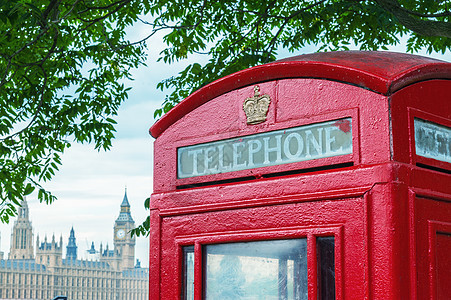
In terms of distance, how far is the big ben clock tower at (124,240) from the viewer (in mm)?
114438

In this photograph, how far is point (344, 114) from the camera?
175 cm

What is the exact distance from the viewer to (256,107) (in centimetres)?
197

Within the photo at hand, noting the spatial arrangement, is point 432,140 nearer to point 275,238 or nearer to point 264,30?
point 275,238

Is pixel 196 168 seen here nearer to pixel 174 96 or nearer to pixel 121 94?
pixel 174 96

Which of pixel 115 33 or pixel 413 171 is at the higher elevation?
pixel 115 33

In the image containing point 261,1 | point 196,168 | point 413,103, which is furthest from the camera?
point 261,1

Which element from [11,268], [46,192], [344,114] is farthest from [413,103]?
[11,268]

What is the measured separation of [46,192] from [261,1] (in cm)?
312

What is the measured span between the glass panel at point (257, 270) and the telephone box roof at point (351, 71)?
1.64ft

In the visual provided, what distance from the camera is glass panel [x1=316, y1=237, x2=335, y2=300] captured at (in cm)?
170

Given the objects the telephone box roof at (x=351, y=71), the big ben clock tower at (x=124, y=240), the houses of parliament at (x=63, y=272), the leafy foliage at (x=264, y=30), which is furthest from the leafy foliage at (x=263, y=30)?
the big ben clock tower at (x=124, y=240)

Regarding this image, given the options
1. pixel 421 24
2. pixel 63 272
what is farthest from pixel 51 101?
pixel 63 272

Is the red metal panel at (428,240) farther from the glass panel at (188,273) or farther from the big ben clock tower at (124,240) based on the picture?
the big ben clock tower at (124,240)

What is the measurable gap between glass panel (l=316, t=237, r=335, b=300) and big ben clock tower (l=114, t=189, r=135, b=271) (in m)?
112
